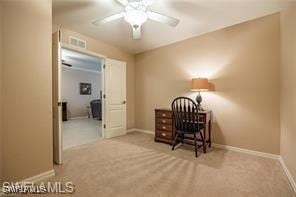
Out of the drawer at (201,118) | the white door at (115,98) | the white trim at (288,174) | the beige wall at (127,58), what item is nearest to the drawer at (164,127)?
the drawer at (201,118)

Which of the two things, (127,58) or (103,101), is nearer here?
(103,101)

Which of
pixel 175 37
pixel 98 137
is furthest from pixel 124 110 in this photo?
pixel 175 37

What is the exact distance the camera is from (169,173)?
6.85 feet

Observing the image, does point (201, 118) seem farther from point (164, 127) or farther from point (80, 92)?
point (80, 92)

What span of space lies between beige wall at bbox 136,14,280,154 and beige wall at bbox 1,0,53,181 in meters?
2.74

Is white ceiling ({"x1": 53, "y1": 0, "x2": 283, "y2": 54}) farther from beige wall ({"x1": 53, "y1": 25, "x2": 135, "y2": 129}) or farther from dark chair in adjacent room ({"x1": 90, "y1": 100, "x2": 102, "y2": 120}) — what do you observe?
dark chair in adjacent room ({"x1": 90, "y1": 100, "x2": 102, "y2": 120})

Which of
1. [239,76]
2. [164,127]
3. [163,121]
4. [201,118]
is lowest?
[164,127]

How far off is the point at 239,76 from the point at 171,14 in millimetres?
1664

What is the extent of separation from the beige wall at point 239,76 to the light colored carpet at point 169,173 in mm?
422

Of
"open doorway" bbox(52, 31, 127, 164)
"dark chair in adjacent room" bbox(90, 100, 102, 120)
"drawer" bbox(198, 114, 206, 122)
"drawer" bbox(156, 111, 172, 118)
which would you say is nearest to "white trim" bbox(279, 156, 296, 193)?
"drawer" bbox(198, 114, 206, 122)

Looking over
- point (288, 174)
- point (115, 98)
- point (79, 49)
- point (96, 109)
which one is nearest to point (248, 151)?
point (288, 174)

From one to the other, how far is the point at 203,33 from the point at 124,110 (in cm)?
272

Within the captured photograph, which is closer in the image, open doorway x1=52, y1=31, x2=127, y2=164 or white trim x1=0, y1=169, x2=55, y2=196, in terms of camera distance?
white trim x1=0, y1=169, x2=55, y2=196

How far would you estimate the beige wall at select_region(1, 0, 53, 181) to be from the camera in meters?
1.64
